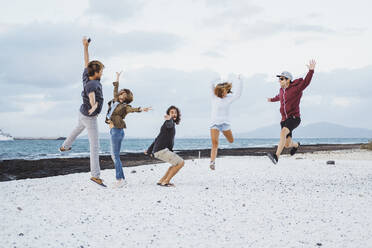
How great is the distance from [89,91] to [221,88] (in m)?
3.01

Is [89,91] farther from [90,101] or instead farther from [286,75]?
[286,75]

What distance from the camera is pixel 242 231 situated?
18.1ft

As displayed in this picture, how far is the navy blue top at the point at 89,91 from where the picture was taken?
7.45 m

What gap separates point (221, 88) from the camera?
804 centimetres

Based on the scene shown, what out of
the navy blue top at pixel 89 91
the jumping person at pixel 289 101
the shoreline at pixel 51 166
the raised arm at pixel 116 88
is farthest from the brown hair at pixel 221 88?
the shoreline at pixel 51 166

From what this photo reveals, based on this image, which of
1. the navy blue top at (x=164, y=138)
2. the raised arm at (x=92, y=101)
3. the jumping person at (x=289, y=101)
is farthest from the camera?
→ the jumping person at (x=289, y=101)

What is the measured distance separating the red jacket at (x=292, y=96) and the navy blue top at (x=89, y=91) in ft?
14.9

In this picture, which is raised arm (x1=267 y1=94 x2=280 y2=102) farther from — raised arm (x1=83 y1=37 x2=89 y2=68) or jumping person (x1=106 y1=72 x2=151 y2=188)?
raised arm (x1=83 y1=37 x2=89 y2=68)

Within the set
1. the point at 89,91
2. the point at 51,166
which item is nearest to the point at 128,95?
the point at 89,91

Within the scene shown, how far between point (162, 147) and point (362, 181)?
6718 mm

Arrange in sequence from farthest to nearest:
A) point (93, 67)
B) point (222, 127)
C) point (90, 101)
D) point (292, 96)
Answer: point (292, 96)
point (222, 127)
point (93, 67)
point (90, 101)

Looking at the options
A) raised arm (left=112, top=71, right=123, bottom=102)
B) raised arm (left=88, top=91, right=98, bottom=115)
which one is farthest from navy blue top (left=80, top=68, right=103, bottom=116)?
raised arm (left=112, top=71, right=123, bottom=102)

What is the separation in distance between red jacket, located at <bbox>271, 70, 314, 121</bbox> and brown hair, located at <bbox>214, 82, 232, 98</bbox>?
158 centimetres

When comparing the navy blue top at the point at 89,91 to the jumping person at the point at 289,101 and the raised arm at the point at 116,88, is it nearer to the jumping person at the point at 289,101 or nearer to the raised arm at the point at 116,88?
the raised arm at the point at 116,88
